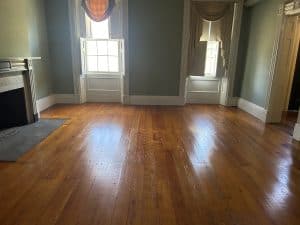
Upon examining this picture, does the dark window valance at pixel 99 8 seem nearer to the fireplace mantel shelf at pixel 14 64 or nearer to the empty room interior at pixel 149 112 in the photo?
the empty room interior at pixel 149 112

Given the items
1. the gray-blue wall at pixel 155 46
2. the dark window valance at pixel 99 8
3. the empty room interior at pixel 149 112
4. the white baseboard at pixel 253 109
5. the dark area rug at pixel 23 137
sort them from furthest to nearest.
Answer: the gray-blue wall at pixel 155 46 → the dark window valance at pixel 99 8 → the white baseboard at pixel 253 109 → the dark area rug at pixel 23 137 → the empty room interior at pixel 149 112

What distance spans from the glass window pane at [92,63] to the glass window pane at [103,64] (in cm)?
10

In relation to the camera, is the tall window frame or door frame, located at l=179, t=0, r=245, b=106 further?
the tall window frame

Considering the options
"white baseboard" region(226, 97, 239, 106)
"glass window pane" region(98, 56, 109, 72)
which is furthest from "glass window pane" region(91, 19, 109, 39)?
"white baseboard" region(226, 97, 239, 106)

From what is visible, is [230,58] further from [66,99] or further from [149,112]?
[66,99]

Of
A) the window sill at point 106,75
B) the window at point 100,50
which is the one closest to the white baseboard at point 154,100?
the window sill at point 106,75

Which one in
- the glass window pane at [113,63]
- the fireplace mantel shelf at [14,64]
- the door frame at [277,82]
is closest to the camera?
the fireplace mantel shelf at [14,64]

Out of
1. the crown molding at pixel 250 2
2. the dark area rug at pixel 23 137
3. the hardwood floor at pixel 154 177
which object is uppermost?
the crown molding at pixel 250 2

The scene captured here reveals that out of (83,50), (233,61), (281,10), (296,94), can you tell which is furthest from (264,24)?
(83,50)

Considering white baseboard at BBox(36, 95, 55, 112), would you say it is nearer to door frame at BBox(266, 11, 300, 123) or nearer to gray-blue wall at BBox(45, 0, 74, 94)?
gray-blue wall at BBox(45, 0, 74, 94)

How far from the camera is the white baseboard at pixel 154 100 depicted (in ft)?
17.5

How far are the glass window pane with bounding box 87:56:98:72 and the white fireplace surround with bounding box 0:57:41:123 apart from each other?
1.79m

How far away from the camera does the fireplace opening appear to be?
11.7 ft

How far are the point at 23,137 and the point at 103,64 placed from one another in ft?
9.05
